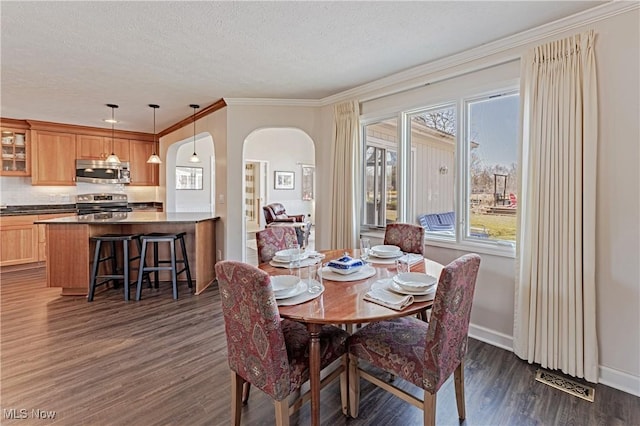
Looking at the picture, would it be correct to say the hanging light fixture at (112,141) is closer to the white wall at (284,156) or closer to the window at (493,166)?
the white wall at (284,156)

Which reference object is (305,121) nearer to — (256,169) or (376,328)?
(376,328)

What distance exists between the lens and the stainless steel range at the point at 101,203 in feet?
19.9

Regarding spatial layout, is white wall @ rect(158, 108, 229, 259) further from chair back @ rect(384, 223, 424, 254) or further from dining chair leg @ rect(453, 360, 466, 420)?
dining chair leg @ rect(453, 360, 466, 420)

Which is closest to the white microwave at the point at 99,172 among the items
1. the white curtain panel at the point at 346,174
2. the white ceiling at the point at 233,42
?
the white ceiling at the point at 233,42

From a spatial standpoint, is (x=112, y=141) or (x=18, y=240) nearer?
(x=18, y=240)

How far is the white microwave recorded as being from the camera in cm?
593

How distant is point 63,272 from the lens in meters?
3.82

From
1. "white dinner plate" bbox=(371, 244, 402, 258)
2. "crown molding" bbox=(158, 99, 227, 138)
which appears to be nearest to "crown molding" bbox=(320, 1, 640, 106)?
"crown molding" bbox=(158, 99, 227, 138)

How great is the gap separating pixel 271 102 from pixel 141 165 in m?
4.01

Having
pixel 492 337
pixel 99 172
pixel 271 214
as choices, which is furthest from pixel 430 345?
pixel 99 172

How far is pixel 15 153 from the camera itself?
5473 mm

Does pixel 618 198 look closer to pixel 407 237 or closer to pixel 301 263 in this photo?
pixel 407 237

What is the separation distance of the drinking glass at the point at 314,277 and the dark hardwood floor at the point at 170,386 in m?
0.76

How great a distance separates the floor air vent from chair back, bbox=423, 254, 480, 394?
113 centimetres
